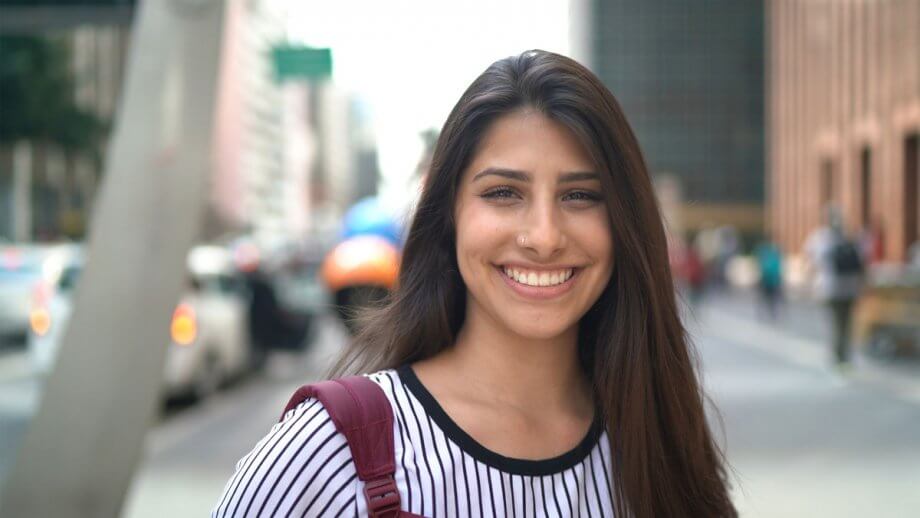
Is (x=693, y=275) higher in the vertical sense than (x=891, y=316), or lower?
lower

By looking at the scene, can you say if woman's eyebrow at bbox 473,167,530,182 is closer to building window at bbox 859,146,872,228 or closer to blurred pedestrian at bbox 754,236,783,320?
blurred pedestrian at bbox 754,236,783,320

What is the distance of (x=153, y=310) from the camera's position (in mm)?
4738

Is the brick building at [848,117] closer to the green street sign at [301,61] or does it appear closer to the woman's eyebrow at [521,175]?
the green street sign at [301,61]

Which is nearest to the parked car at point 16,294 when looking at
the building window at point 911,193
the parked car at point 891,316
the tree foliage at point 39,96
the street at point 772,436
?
the street at point 772,436

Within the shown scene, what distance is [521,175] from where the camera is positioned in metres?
1.97

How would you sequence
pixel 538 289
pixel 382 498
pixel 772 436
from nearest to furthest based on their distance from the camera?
pixel 382 498 < pixel 538 289 < pixel 772 436

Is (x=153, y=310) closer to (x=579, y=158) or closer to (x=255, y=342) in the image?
(x=579, y=158)

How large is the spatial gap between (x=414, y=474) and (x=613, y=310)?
63cm

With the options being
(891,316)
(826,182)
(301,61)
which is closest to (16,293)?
(301,61)

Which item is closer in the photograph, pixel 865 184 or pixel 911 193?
pixel 911 193

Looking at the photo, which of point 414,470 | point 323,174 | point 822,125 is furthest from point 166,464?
point 323,174

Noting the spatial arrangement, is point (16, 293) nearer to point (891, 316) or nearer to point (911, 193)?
point (891, 316)

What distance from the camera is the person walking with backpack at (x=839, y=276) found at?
12.4 metres

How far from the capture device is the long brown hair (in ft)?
6.56
